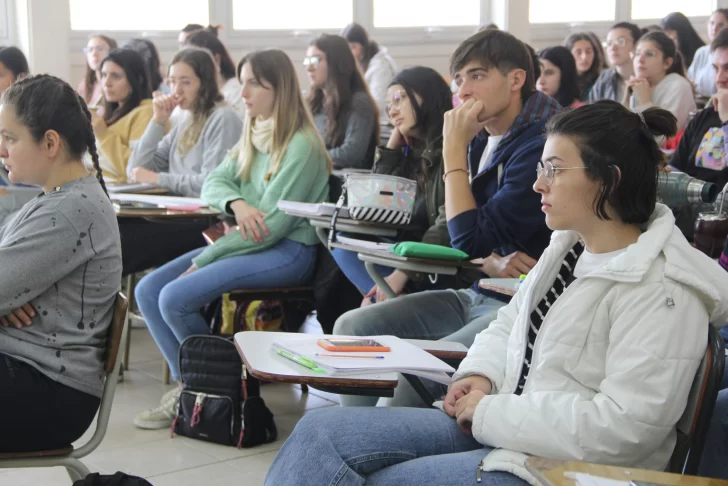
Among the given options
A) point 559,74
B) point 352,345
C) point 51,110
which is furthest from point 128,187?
point 559,74

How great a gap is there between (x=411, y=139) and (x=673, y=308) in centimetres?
184

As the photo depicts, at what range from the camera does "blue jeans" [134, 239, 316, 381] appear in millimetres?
3141

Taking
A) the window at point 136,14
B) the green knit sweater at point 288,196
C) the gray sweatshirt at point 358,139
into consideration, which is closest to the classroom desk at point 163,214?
the green knit sweater at point 288,196

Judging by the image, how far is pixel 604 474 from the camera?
1.12 meters

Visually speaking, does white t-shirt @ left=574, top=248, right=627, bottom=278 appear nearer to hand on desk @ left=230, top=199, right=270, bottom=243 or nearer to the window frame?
hand on desk @ left=230, top=199, right=270, bottom=243

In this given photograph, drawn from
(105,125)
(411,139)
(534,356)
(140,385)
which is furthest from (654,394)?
(105,125)

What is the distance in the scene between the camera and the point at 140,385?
11.7 ft

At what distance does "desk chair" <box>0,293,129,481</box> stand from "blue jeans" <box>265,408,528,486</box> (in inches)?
21.0

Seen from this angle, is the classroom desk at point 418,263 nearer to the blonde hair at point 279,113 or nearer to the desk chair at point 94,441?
the desk chair at point 94,441

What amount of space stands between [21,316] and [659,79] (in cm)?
440

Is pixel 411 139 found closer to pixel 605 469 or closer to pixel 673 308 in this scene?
pixel 673 308

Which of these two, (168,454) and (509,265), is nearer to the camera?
(509,265)

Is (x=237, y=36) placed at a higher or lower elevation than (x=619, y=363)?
higher

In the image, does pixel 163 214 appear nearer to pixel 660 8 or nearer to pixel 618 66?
pixel 618 66
